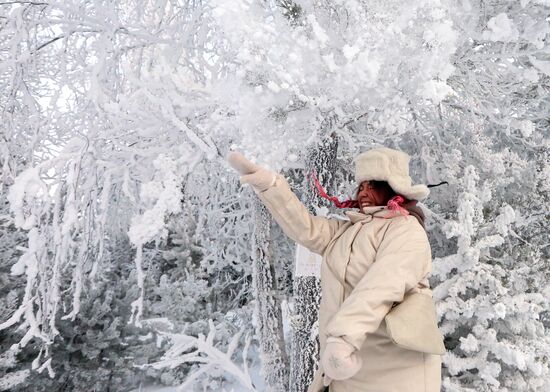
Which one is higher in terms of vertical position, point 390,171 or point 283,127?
point 283,127

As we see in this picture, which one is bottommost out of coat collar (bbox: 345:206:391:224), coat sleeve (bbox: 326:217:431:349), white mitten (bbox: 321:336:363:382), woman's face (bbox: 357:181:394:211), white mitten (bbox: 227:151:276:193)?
white mitten (bbox: 321:336:363:382)

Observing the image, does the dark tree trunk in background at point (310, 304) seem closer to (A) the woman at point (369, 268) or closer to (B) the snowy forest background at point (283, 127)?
(B) the snowy forest background at point (283, 127)

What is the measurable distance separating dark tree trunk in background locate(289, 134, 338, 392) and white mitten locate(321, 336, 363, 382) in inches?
60.5

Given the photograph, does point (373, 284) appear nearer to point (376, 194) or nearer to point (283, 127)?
point (376, 194)

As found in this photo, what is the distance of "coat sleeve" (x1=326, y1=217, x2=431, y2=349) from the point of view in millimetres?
1448

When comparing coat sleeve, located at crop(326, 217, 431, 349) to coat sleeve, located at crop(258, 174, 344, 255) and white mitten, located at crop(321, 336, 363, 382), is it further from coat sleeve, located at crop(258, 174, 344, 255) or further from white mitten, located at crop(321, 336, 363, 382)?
coat sleeve, located at crop(258, 174, 344, 255)

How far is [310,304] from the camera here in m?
3.02

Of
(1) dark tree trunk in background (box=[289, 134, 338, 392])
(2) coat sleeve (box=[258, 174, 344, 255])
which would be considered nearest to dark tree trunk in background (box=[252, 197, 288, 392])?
(1) dark tree trunk in background (box=[289, 134, 338, 392])

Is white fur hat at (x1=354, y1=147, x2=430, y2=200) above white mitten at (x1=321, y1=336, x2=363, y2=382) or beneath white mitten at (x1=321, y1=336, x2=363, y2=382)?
above

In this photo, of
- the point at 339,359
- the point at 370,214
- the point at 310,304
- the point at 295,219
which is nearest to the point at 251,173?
the point at 295,219

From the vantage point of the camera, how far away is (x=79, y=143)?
111 inches

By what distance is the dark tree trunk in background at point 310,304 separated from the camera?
296 centimetres

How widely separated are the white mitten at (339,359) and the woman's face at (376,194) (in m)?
0.70

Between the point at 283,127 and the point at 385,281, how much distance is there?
4.33 feet
